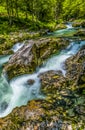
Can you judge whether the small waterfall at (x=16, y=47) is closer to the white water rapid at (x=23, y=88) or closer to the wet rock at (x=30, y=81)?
the white water rapid at (x=23, y=88)

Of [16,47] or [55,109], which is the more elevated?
[55,109]

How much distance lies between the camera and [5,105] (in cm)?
1514

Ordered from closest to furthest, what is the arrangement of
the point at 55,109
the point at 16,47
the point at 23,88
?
the point at 55,109
the point at 23,88
the point at 16,47

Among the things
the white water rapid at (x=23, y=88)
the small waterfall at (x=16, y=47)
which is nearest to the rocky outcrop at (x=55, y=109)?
the white water rapid at (x=23, y=88)

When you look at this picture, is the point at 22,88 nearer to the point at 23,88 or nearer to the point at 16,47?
the point at 23,88

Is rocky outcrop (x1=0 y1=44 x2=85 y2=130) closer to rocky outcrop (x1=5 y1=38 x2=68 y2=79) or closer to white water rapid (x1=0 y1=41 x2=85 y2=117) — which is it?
white water rapid (x1=0 y1=41 x2=85 y2=117)

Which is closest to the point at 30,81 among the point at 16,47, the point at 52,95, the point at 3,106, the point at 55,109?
the point at 52,95

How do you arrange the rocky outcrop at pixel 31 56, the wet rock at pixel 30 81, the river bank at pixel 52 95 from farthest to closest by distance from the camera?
the rocky outcrop at pixel 31 56, the wet rock at pixel 30 81, the river bank at pixel 52 95

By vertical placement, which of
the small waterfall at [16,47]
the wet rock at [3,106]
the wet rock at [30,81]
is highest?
the wet rock at [30,81]

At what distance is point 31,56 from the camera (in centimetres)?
2000

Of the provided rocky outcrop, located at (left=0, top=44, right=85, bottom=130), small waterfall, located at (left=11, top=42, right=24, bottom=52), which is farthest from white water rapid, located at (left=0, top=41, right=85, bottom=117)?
small waterfall, located at (left=11, top=42, right=24, bottom=52)

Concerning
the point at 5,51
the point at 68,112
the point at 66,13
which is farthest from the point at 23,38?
the point at 66,13

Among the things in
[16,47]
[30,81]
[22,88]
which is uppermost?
[30,81]

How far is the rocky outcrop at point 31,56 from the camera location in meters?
18.7
